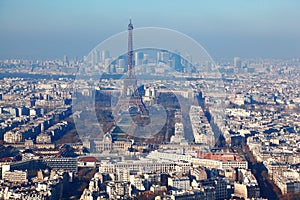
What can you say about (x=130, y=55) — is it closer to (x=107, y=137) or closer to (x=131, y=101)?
(x=131, y=101)

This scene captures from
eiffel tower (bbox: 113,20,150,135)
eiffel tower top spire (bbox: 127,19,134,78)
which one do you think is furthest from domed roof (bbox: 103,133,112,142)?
Result: eiffel tower top spire (bbox: 127,19,134,78)

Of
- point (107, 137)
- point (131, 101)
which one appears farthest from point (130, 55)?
point (107, 137)

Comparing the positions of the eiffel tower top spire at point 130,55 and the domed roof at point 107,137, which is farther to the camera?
the eiffel tower top spire at point 130,55

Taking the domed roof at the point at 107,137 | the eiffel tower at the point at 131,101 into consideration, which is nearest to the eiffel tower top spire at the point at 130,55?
the eiffel tower at the point at 131,101

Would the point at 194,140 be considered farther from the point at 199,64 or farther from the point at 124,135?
the point at 199,64

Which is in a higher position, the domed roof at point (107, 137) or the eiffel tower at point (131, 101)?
the eiffel tower at point (131, 101)

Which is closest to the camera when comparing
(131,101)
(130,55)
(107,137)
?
(107,137)

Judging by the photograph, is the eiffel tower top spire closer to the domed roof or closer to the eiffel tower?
the eiffel tower

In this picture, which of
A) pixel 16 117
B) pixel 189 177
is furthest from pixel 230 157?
pixel 16 117

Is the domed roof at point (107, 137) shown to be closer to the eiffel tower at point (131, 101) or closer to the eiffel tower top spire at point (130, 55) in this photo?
the eiffel tower at point (131, 101)
